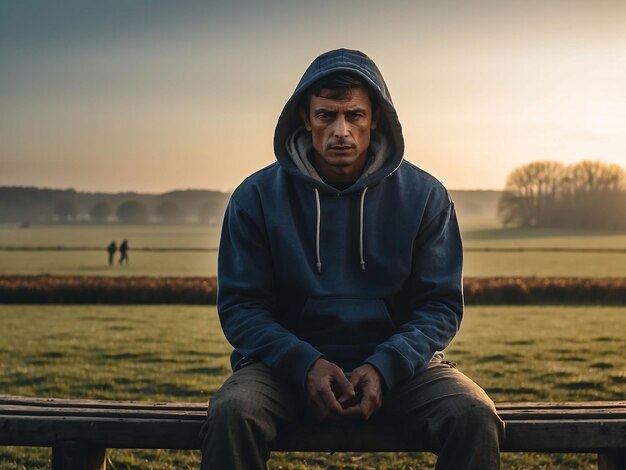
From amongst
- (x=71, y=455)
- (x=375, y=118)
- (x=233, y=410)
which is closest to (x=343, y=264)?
(x=375, y=118)

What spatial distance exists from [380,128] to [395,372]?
Result: 1.18m

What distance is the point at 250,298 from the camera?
3.29 meters

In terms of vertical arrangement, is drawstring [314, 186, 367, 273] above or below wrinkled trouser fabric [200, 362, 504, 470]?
above

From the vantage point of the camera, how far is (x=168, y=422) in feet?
10.1

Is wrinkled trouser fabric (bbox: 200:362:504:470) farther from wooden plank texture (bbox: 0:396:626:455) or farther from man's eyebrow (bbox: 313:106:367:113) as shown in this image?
man's eyebrow (bbox: 313:106:367:113)

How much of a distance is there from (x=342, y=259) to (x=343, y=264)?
22 millimetres

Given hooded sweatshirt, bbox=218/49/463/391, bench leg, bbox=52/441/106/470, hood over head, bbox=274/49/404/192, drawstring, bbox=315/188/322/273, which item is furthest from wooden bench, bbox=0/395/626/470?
hood over head, bbox=274/49/404/192

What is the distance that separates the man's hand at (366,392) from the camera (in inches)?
114

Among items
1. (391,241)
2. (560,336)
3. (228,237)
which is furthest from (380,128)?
(560,336)

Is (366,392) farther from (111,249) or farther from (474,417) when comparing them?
(111,249)

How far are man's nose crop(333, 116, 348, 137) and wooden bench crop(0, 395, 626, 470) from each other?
1.23 meters

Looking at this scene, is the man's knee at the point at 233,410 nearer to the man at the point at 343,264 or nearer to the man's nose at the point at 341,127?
the man at the point at 343,264

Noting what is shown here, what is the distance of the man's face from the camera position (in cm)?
334

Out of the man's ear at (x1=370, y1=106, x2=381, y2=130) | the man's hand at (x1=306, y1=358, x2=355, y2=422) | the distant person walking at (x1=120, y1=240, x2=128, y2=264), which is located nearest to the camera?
the man's hand at (x1=306, y1=358, x2=355, y2=422)
